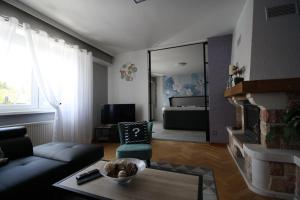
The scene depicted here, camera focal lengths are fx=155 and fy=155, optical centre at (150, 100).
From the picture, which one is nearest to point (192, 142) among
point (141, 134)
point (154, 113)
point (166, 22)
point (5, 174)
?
point (141, 134)

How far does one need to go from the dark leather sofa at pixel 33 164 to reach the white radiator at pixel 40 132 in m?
0.64

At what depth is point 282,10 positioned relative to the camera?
6.39 ft

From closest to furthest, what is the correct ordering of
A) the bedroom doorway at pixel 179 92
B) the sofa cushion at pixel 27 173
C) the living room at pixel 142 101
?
the sofa cushion at pixel 27 173 → the living room at pixel 142 101 → the bedroom doorway at pixel 179 92

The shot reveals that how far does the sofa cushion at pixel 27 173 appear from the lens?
125cm

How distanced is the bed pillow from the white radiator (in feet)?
4.69

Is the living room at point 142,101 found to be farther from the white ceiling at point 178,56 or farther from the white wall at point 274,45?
the white ceiling at point 178,56

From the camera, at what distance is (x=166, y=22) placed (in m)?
2.92

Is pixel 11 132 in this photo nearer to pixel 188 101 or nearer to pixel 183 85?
pixel 188 101

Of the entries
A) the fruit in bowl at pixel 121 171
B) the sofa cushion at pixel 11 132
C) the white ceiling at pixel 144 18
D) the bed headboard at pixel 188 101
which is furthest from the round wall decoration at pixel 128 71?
the bed headboard at pixel 188 101

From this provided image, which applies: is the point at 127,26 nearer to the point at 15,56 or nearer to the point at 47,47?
the point at 47,47

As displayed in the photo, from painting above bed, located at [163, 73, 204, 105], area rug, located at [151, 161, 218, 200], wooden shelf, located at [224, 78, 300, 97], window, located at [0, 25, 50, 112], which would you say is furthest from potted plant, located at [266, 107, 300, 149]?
painting above bed, located at [163, 73, 204, 105]

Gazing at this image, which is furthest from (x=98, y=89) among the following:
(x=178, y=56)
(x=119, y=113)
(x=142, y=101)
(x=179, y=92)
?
(x=179, y=92)

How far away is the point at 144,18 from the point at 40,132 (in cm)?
272

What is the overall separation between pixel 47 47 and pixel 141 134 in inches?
88.6
